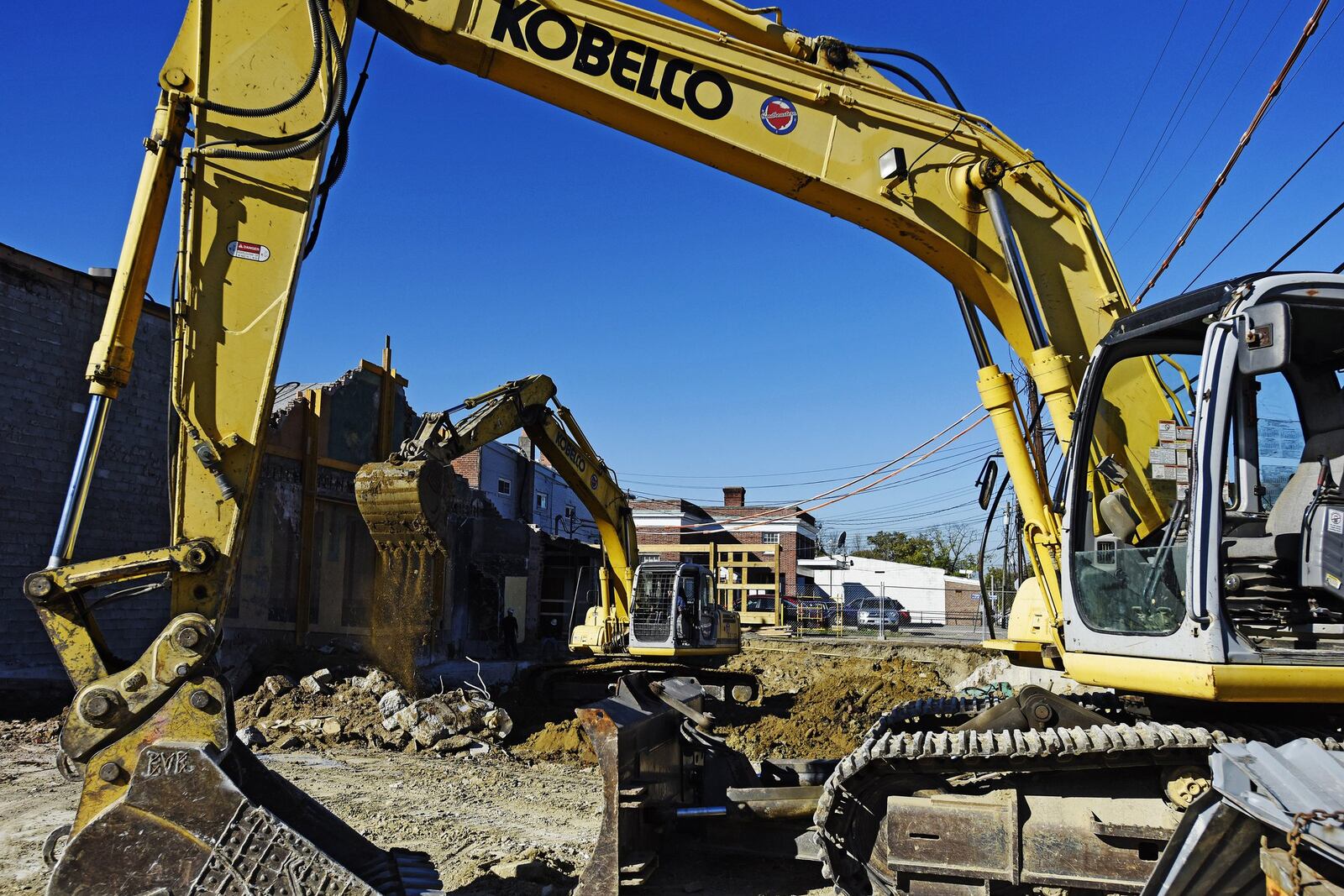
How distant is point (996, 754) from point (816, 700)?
33.7 feet

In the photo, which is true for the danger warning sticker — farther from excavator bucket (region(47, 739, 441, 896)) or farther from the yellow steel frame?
the yellow steel frame

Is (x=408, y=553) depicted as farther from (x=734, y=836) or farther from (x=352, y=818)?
(x=734, y=836)

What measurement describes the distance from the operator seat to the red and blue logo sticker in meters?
3.14

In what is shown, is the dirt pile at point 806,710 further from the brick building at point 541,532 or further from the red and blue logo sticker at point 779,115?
the red and blue logo sticker at point 779,115

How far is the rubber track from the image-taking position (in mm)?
4102

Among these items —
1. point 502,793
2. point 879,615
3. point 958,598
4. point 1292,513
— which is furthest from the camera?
point 958,598

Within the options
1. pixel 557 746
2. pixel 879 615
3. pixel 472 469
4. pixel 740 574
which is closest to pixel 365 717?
pixel 557 746

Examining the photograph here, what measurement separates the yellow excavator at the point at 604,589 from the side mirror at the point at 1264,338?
764 cm

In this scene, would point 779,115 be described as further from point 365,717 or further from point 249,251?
point 365,717

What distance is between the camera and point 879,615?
3575cm

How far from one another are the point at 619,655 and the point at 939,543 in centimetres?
5230

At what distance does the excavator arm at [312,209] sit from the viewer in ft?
13.0

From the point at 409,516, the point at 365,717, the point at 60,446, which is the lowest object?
the point at 365,717

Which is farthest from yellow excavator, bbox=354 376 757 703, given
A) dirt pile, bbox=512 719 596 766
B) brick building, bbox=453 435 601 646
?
brick building, bbox=453 435 601 646
